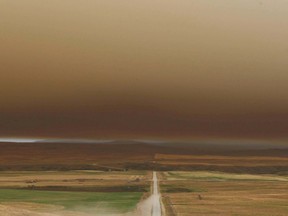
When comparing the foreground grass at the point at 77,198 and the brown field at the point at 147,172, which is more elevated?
the brown field at the point at 147,172

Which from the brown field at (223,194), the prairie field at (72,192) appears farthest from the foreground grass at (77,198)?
the brown field at (223,194)

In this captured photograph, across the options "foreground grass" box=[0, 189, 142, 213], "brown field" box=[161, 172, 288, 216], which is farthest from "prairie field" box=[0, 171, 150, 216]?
"brown field" box=[161, 172, 288, 216]

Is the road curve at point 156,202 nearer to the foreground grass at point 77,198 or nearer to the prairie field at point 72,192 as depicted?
the prairie field at point 72,192

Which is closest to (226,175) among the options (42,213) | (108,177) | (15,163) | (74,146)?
(108,177)

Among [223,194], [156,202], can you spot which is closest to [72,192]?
[156,202]

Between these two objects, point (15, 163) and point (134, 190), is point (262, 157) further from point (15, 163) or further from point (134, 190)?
point (15, 163)

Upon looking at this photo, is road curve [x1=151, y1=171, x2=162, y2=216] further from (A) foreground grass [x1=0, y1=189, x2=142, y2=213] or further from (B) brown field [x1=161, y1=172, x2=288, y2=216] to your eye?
(A) foreground grass [x1=0, y1=189, x2=142, y2=213]
